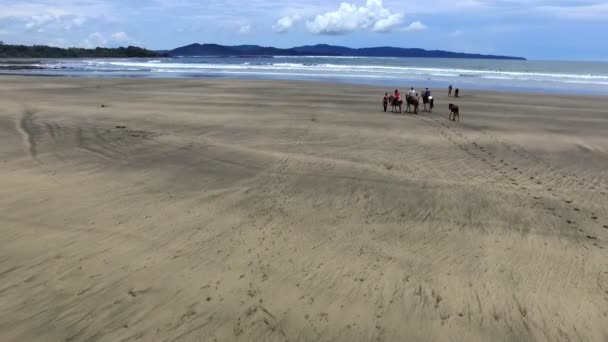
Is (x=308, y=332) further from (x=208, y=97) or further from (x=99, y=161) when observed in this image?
(x=208, y=97)

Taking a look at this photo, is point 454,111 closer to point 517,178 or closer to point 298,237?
point 517,178

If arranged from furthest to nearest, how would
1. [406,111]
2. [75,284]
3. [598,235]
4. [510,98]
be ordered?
[510,98]
[406,111]
[598,235]
[75,284]

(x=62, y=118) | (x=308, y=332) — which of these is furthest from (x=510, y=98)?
(x=308, y=332)

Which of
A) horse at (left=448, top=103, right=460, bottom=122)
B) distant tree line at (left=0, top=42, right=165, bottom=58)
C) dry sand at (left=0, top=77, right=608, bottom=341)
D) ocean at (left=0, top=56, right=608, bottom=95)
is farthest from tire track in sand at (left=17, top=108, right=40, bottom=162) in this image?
distant tree line at (left=0, top=42, right=165, bottom=58)

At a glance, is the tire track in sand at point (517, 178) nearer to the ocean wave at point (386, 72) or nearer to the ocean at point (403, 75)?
the ocean at point (403, 75)

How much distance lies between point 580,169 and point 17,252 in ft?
41.0

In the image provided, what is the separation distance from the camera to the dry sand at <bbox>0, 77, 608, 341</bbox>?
491 centimetres

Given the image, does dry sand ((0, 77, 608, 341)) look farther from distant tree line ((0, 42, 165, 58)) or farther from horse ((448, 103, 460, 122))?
distant tree line ((0, 42, 165, 58))

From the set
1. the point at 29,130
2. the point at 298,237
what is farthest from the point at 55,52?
the point at 298,237

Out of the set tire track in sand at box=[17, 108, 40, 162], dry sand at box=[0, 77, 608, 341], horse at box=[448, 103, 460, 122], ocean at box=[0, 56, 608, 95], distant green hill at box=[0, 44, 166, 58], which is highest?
distant green hill at box=[0, 44, 166, 58]

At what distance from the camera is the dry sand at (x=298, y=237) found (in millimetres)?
4914

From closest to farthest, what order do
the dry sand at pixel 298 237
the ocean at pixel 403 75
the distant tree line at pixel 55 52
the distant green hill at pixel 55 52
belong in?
the dry sand at pixel 298 237 → the ocean at pixel 403 75 → the distant green hill at pixel 55 52 → the distant tree line at pixel 55 52

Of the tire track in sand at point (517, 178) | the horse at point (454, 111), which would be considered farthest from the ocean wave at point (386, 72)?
the tire track in sand at point (517, 178)

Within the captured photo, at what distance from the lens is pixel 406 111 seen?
70.8ft
